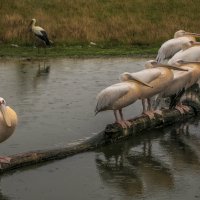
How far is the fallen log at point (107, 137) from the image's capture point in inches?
254

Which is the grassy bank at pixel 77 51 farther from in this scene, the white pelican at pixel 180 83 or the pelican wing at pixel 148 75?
the pelican wing at pixel 148 75

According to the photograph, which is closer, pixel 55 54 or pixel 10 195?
pixel 10 195

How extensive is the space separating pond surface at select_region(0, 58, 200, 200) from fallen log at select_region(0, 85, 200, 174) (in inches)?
3.4

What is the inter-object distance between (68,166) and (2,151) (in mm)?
940

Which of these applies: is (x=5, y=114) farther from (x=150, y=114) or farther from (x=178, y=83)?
(x=178, y=83)

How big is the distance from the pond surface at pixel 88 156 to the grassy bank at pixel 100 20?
10937 mm

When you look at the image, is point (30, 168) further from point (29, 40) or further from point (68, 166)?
point (29, 40)

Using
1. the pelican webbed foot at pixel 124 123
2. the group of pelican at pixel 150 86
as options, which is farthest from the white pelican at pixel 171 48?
the pelican webbed foot at pixel 124 123

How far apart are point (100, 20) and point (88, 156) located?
743 inches

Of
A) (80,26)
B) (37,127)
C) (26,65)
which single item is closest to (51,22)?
(80,26)

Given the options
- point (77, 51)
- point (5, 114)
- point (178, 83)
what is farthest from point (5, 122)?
point (77, 51)

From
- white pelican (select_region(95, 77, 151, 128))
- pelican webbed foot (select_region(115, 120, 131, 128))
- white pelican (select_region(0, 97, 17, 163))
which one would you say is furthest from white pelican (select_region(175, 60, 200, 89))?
white pelican (select_region(0, 97, 17, 163))

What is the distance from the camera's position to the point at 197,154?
7211 millimetres

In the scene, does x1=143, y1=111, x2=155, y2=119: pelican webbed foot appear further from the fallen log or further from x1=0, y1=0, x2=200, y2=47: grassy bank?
x1=0, y1=0, x2=200, y2=47: grassy bank
